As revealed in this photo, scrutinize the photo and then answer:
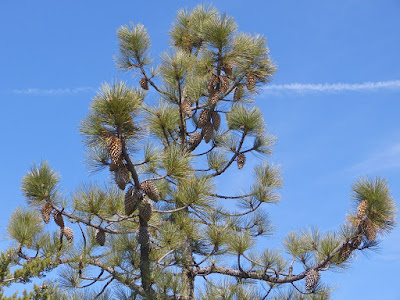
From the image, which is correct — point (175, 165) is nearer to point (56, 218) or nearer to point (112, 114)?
point (112, 114)

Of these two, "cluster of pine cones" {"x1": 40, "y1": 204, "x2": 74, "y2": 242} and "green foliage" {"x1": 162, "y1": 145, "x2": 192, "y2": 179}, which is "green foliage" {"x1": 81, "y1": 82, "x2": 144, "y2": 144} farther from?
"cluster of pine cones" {"x1": 40, "y1": 204, "x2": 74, "y2": 242}

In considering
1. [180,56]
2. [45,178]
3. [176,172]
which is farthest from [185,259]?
[180,56]

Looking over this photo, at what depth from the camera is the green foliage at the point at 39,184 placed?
367 cm

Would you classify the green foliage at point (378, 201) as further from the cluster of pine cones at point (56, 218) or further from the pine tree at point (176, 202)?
the cluster of pine cones at point (56, 218)

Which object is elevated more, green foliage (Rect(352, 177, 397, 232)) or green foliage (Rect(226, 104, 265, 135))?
green foliage (Rect(226, 104, 265, 135))

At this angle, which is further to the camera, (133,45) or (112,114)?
(133,45)

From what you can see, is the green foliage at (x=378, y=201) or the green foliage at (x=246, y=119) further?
the green foliage at (x=246, y=119)

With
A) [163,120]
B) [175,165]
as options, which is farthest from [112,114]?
[163,120]

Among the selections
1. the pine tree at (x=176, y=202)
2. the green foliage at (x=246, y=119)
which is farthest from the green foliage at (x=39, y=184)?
the green foliage at (x=246, y=119)

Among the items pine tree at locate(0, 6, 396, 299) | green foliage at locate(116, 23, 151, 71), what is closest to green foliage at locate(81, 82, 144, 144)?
pine tree at locate(0, 6, 396, 299)

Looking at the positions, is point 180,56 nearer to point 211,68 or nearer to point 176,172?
point 211,68

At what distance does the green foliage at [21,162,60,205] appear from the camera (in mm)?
3674

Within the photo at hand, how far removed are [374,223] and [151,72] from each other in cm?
250

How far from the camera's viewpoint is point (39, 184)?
367cm
